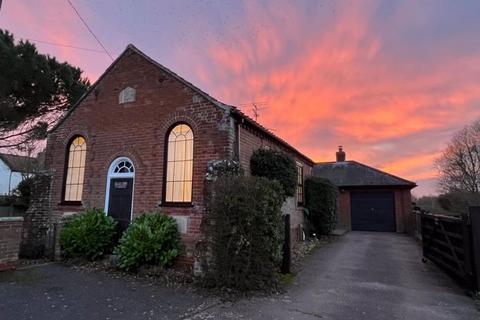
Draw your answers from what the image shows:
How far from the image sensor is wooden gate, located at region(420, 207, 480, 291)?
657 centimetres

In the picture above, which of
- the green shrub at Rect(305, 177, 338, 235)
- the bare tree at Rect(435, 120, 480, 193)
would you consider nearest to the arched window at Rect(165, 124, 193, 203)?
the green shrub at Rect(305, 177, 338, 235)

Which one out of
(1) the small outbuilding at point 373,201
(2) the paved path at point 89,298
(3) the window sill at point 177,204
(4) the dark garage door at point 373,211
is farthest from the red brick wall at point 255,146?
(4) the dark garage door at point 373,211

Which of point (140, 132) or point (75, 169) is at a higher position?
point (140, 132)

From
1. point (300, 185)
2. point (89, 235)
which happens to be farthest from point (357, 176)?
point (89, 235)

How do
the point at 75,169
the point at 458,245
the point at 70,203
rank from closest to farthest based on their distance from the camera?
the point at 458,245 < the point at 70,203 < the point at 75,169

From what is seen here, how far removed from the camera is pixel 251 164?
32.4ft

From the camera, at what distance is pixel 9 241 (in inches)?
321

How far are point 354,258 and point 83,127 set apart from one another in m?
10.6

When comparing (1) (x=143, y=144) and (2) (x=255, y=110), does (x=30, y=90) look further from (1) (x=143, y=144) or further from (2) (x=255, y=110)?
(2) (x=255, y=110)

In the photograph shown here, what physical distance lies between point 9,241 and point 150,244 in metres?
3.68

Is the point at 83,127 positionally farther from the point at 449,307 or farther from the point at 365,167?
the point at 365,167

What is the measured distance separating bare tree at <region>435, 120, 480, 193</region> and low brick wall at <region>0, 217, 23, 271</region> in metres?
34.5

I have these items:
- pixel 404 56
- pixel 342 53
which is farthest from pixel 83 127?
pixel 404 56

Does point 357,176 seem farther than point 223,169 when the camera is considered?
Yes
